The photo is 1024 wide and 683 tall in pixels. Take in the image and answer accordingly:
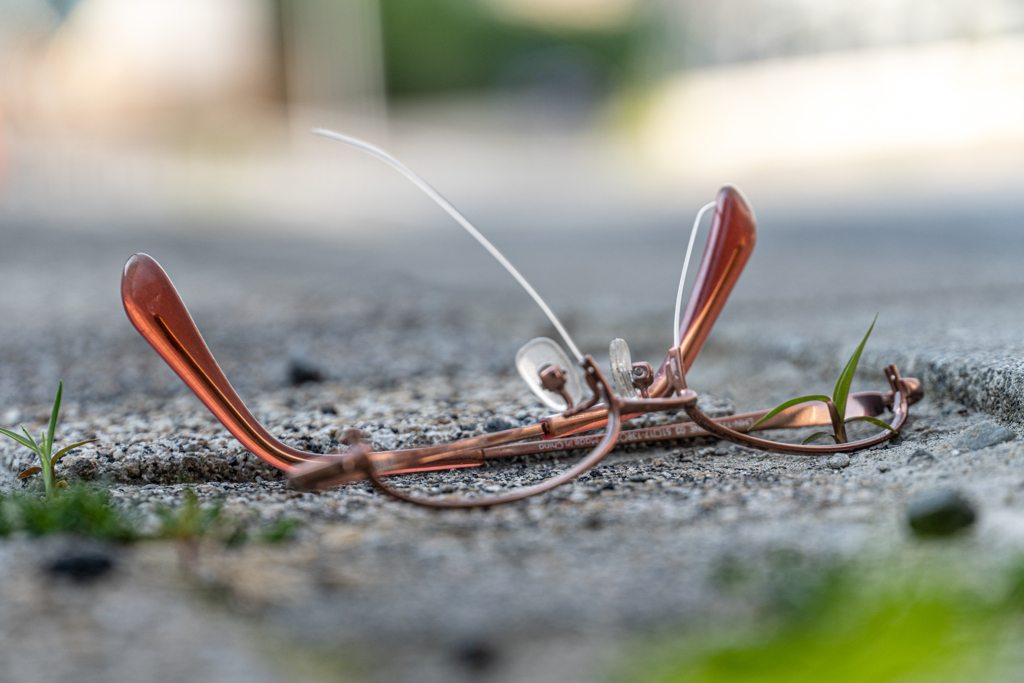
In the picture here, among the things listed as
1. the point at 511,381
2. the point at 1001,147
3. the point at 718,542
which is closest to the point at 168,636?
the point at 718,542

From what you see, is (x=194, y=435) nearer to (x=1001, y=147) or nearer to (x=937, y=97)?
(x=1001, y=147)

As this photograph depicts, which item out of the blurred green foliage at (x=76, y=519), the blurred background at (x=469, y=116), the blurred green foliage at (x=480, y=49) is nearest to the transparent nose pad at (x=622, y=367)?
the blurred green foliage at (x=76, y=519)

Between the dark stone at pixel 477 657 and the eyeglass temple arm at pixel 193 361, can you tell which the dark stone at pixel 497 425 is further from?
the dark stone at pixel 477 657

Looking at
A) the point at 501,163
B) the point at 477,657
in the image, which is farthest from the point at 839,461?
the point at 501,163

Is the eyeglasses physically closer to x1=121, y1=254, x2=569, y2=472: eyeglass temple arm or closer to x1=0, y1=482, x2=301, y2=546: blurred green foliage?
x1=121, y1=254, x2=569, y2=472: eyeglass temple arm

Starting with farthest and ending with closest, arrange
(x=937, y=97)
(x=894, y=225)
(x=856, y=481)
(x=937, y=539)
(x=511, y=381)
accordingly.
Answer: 1. (x=937, y=97)
2. (x=894, y=225)
3. (x=511, y=381)
4. (x=856, y=481)
5. (x=937, y=539)

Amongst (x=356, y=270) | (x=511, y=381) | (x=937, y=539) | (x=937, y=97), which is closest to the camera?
(x=937, y=539)

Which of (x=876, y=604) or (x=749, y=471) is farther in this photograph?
(x=749, y=471)
